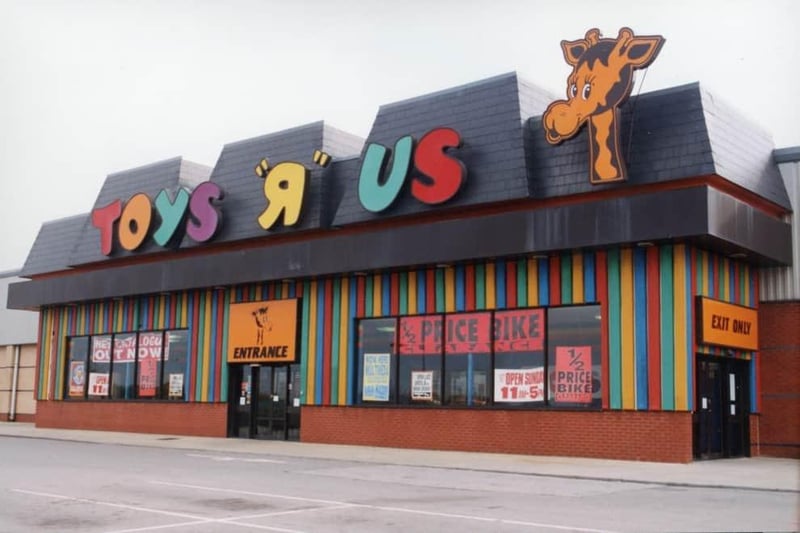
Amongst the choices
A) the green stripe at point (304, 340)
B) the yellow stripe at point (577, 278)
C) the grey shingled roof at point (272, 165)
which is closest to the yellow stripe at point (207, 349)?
the grey shingled roof at point (272, 165)

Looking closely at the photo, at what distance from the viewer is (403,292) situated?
26469 millimetres

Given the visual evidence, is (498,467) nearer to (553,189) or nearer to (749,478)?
(749,478)

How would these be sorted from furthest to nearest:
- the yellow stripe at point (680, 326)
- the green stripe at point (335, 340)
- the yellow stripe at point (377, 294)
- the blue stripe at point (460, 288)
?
the green stripe at point (335, 340), the yellow stripe at point (377, 294), the blue stripe at point (460, 288), the yellow stripe at point (680, 326)

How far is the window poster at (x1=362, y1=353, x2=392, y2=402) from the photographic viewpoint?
2661 cm

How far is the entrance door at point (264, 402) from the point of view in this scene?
29.1 meters

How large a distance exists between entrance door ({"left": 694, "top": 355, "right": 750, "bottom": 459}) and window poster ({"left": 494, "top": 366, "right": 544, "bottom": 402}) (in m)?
3.77

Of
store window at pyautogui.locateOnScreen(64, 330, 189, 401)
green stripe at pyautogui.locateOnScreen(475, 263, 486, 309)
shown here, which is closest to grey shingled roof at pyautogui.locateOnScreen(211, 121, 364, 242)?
store window at pyautogui.locateOnScreen(64, 330, 189, 401)

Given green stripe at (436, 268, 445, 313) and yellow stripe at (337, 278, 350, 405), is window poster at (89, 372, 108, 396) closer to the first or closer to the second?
yellow stripe at (337, 278, 350, 405)

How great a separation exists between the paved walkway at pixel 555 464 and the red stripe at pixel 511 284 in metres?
3.86

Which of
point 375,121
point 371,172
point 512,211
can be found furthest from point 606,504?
point 375,121

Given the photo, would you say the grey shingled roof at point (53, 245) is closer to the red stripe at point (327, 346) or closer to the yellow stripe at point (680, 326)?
the red stripe at point (327, 346)

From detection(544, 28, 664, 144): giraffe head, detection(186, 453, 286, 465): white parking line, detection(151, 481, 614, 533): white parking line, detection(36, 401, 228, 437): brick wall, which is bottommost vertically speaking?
detection(186, 453, 286, 465): white parking line

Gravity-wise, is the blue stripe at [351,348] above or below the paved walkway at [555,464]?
above

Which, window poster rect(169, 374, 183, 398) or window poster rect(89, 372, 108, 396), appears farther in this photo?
window poster rect(89, 372, 108, 396)
